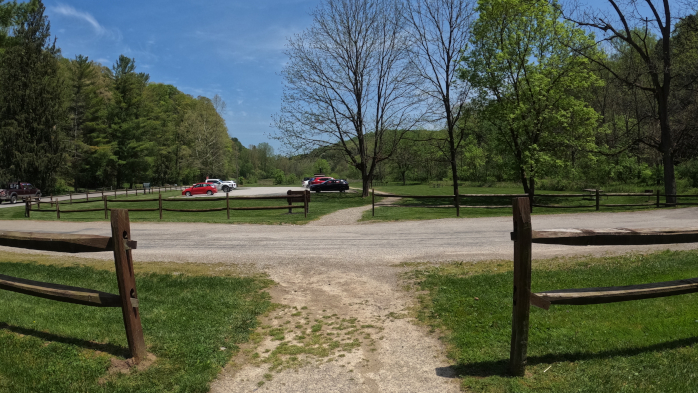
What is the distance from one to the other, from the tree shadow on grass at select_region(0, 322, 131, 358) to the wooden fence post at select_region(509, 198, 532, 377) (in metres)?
3.84

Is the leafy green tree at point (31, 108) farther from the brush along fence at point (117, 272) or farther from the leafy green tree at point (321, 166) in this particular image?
the leafy green tree at point (321, 166)

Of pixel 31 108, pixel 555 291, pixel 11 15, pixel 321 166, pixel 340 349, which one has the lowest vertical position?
pixel 340 349

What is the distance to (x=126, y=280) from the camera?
4137mm

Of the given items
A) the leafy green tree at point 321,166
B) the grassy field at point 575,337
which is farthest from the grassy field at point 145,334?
the leafy green tree at point 321,166

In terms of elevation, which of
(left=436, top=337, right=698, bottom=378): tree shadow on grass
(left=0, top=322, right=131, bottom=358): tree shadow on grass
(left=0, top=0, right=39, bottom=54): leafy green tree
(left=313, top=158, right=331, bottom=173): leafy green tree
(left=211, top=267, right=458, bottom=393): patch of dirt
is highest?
(left=0, top=0, right=39, bottom=54): leafy green tree

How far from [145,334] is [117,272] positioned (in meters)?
1.19

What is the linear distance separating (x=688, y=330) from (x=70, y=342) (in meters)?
6.61

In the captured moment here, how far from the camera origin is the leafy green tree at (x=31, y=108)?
139ft

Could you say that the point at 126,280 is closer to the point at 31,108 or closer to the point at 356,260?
the point at 356,260

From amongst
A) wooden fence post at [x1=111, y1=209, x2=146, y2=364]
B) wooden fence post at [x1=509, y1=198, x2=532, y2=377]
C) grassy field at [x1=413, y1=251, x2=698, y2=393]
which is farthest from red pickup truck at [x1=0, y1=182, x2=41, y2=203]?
wooden fence post at [x1=509, y1=198, x2=532, y2=377]

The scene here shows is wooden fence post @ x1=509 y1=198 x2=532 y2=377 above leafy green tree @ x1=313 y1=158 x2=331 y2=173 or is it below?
below

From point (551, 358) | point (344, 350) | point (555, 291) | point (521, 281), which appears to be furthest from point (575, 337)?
point (344, 350)

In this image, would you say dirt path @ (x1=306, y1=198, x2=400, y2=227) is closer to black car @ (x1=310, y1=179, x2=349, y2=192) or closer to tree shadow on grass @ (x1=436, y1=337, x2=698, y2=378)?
tree shadow on grass @ (x1=436, y1=337, x2=698, y2=378)

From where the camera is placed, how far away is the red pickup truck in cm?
3547
